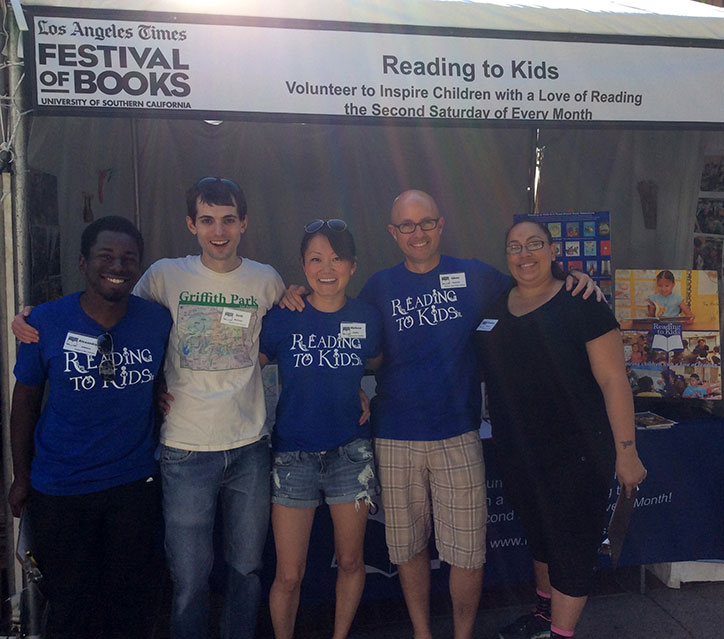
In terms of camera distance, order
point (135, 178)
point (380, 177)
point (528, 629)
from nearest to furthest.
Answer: point (528, 629) < point (135, 178) < point (380, 177)

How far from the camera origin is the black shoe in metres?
2.56

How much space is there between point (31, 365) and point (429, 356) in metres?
1.32

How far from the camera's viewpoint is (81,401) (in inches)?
77.5

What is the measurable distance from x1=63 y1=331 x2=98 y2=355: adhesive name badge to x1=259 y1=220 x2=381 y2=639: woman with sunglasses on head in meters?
0.56

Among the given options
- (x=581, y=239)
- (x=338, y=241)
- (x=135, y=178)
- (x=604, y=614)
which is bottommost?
(x=604, y=614)

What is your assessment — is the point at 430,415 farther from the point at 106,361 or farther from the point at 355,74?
the point at 355,74

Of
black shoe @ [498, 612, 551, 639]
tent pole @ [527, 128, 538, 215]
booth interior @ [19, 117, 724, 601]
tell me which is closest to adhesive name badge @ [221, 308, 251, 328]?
booth interior @ [19, 117, 724, 601]

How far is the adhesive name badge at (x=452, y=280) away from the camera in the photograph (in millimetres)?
2381

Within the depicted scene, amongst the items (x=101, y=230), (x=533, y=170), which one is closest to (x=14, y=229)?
(x=101, y=230)

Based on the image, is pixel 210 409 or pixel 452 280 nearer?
pixel 210 409

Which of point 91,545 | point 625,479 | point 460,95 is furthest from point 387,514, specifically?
point 460,95

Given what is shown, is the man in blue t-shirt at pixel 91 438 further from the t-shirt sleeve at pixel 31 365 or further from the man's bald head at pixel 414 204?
the man's bald head at pixel 414 204

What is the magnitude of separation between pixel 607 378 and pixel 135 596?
5.79 ft

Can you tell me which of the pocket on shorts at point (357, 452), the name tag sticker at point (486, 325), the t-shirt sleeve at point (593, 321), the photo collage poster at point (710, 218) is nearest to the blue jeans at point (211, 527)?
the pocket on shorts at point (357, 452)
